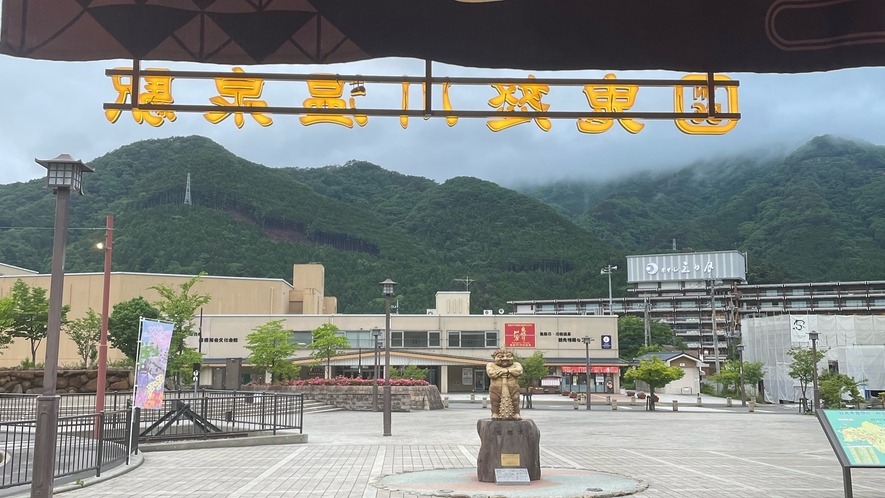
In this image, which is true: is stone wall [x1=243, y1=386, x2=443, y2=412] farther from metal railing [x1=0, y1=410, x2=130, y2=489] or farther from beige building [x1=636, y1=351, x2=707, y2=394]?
beige building [x1=636, y1=351, x2=707, y2=394]

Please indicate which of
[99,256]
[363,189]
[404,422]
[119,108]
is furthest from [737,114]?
[363,189]

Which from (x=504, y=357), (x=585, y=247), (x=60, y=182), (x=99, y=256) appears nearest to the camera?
(x=60, y=182)

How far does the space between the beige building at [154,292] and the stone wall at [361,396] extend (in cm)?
2928

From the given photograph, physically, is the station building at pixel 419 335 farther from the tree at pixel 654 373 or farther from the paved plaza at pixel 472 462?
the paved plaza at pixel 472 462

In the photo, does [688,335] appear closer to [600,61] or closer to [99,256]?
[99,256]

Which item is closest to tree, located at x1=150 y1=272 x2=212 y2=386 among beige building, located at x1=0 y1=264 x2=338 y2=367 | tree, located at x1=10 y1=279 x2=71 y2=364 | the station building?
tree, located at x1=10 y1=279 x2=71 y2=364

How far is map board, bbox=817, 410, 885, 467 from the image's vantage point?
10219 millimetres

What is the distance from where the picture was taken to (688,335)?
399 ft

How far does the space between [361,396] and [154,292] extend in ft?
131

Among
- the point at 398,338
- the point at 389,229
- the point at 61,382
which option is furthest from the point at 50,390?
the point at 389,229

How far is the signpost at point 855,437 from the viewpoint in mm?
10223

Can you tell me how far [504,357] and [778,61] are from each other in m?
8.62

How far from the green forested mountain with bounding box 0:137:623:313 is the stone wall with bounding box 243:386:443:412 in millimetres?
67357

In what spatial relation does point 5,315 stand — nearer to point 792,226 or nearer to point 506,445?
point 506,445
